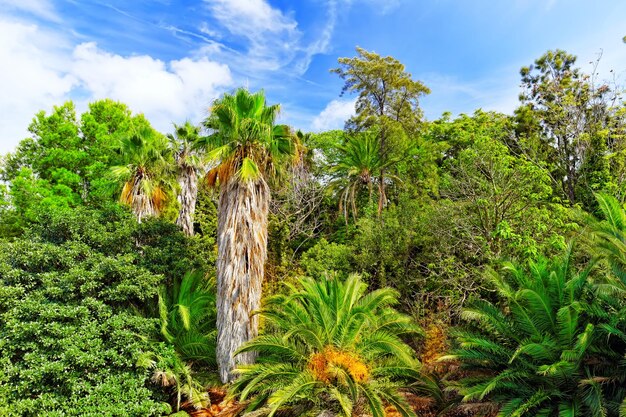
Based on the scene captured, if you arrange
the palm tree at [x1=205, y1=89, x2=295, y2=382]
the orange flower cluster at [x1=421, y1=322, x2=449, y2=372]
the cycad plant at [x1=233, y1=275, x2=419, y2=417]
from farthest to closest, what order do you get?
the orange flower cluster at [x1=421, y1=322, x2=449, y2=372] → the palm tree at [x1=205, y1=89, x2=295, y2=382] → the cycad plant at [x1=233, y1=275, x2=419, y2=417]

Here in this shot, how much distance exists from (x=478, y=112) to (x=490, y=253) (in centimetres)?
1423

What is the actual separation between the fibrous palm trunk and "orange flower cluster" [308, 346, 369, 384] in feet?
7.34

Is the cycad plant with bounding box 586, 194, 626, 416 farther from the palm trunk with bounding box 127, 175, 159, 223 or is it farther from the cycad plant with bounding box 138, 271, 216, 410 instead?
the palm trunk with bounding box 127, 175, 159, 223

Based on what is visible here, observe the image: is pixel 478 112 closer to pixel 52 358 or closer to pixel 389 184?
pixel 389 184

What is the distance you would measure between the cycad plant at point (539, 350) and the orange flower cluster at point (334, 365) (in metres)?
1.90

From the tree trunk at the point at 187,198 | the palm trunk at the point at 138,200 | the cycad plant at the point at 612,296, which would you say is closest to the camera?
the cycad plant at the point at 612,296

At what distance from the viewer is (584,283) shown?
7.50m

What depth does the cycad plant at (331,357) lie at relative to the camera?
7906 millimetres

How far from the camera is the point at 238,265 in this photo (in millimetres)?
10180

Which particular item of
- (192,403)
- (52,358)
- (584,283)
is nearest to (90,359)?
(52,358)

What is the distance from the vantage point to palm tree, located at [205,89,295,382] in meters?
9.91

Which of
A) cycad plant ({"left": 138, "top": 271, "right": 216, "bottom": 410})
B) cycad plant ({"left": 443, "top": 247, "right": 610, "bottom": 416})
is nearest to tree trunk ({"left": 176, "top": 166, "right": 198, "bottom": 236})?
cycad plant ({"left": 138, "top": 271, "right": 216, "bottom": 410})

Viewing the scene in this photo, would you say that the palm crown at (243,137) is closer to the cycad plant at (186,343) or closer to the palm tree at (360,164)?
the cycad plant at (186,343)

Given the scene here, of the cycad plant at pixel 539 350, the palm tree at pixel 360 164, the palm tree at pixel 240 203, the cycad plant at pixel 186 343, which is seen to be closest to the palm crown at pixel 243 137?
the palm tree at pixel 240 203
